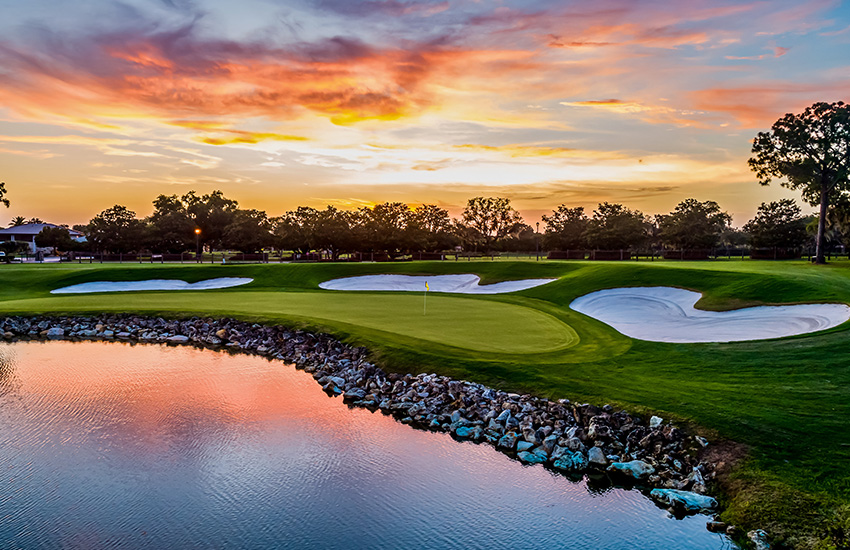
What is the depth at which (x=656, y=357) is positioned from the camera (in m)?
14.0

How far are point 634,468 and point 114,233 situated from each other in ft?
267

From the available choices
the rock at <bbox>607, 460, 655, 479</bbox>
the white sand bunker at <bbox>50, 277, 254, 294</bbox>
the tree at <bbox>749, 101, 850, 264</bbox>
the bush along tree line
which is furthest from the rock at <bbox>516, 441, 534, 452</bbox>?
the bush along tree line

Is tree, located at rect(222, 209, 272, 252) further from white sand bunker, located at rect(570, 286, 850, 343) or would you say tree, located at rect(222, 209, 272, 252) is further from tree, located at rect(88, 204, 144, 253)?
white sand bunker, located at rect(570, 286, 850, 343)

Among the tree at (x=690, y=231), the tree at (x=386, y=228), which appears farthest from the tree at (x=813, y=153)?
the tree at (x=386, y=228)

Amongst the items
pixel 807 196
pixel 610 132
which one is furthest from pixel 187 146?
pixel 807 196

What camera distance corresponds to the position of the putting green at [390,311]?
16.3 metres

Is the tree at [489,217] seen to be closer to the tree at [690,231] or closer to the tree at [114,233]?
the tree at [690,231]

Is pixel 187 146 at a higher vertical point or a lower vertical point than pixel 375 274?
higher

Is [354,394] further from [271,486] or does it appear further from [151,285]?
[151,285]

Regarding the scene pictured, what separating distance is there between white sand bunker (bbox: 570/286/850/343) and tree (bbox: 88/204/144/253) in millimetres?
70369

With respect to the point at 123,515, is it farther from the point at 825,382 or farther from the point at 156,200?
the point at 156,200

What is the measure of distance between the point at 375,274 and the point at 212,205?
62820 millimetres

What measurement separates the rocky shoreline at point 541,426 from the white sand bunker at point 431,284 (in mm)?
16764

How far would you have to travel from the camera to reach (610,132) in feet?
104
